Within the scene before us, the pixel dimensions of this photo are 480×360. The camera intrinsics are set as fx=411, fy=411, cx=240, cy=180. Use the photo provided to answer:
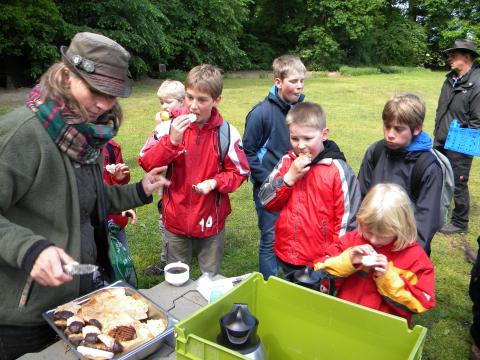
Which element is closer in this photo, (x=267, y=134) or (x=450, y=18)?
(x=267, y=134)

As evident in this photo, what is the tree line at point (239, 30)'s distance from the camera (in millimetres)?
16062

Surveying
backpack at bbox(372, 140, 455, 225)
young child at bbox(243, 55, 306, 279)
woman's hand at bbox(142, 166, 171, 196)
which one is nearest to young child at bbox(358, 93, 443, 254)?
backpack at bbox(372, 140, 455, 225)

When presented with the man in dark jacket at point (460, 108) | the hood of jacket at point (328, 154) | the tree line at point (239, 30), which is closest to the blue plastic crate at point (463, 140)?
the man in dark jacket at point (460, 108)

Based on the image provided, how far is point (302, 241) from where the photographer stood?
2775mm

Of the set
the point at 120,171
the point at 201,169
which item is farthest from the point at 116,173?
the point at 201,169

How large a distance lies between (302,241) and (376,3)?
125ft

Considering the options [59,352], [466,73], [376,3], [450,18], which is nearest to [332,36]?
[376,3]

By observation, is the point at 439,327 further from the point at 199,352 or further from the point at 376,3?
the point at 376,3

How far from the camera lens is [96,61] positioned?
1688 millimetres

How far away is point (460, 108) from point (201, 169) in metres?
4.17

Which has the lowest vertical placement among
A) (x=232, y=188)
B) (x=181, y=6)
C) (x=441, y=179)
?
(x=232, y=188)

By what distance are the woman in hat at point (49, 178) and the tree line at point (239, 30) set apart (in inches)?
597

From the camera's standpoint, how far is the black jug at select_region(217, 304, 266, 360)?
1369 millimetres

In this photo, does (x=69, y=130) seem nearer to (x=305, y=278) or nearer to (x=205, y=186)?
(x=305, y=278)
